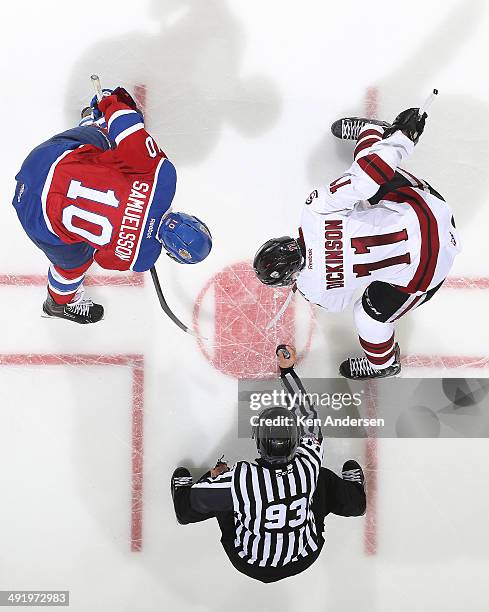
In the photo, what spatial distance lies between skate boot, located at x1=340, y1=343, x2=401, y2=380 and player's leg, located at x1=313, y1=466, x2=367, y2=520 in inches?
22.0

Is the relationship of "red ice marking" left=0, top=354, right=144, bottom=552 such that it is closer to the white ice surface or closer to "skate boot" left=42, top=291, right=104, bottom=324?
the white ice surface

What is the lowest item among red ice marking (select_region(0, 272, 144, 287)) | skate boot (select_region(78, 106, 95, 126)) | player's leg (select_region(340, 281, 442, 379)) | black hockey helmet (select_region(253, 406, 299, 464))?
black hockey helmet (select_region(253, 406, 299, 464))

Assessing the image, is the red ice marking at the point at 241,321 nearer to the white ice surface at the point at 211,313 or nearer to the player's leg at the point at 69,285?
the white ice surface at the point at 211,313

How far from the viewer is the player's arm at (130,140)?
2719 millimetres

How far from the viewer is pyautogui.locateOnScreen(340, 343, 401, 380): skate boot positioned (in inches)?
142

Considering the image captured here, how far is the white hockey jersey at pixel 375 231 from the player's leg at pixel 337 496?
1222mm

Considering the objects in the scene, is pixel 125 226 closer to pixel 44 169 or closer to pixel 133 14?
pixel 44 169

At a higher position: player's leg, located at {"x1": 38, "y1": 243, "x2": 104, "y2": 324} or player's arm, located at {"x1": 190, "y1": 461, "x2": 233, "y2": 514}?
player's leg, located at {"x1": 38, "y1": 243, "x2": 104, "y2": 324}

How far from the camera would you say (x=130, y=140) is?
8.95 feet

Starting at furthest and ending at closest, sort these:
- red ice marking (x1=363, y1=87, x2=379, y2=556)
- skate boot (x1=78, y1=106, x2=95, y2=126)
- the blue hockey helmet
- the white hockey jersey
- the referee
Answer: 1. red ice marking (x1=363, y1=87, x2=379, y2=556)
2. skate boot (x1=78, y1=106, x2=95, y2=126)
3. the referee
4. the white hockey jersey
5. the blue hockey helmet

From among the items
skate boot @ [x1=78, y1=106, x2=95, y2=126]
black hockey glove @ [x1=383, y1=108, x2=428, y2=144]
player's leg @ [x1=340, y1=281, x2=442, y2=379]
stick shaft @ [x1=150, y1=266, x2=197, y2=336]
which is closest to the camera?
black hockey glove @ [x1=383, y1=108, x2=428, y2=144]

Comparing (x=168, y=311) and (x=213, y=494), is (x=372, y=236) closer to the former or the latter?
(x=168, y=311)

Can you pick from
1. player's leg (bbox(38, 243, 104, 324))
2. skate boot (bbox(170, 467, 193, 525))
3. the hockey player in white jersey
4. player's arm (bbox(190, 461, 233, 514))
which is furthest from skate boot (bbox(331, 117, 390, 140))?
skate boot (bbox(170, 467, 193, 525))

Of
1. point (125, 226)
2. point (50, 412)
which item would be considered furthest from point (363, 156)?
point (50, 412)
